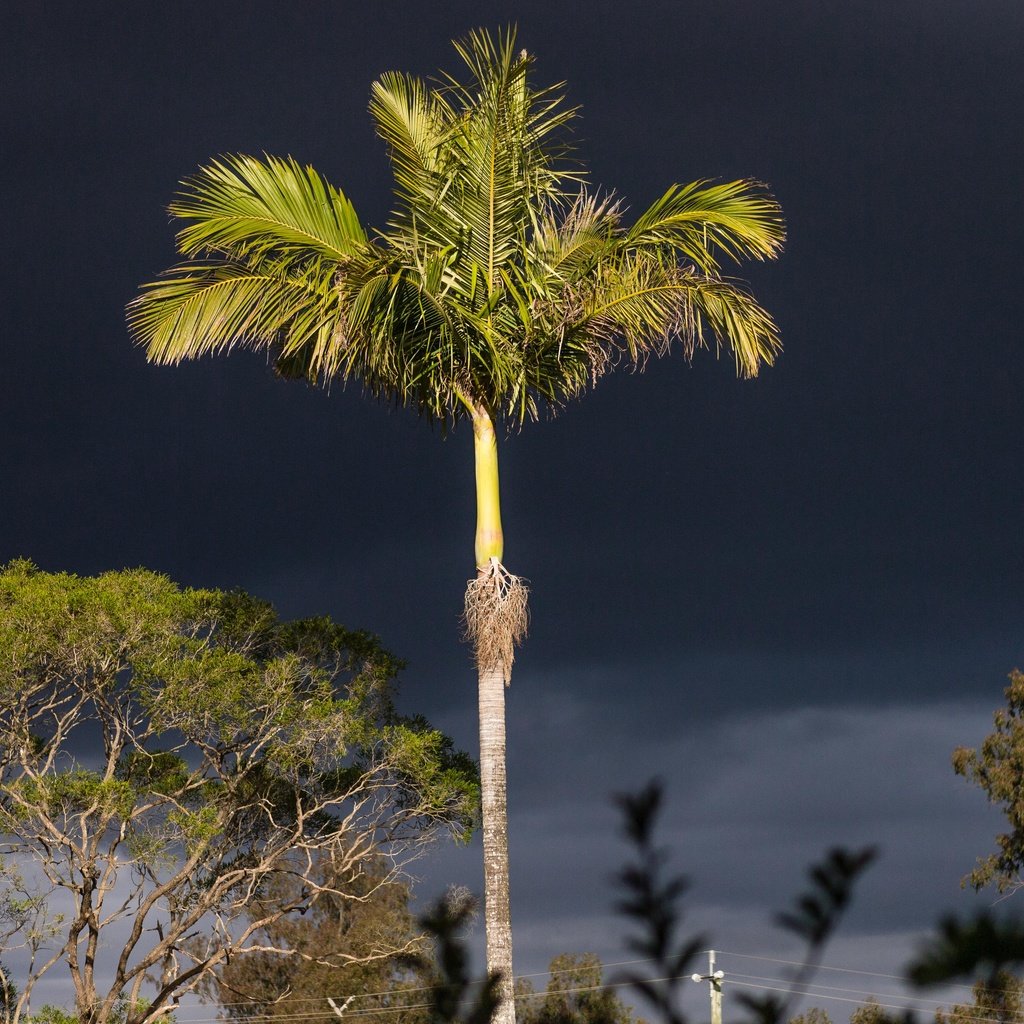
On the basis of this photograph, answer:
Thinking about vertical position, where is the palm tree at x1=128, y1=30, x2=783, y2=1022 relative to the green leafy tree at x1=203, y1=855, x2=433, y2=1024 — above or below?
above

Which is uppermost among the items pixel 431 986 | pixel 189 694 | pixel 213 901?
pixel 189 694

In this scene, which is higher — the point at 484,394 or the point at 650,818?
the point at 484,394

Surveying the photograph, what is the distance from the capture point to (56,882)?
802 inches

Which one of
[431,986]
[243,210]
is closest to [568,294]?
[243,210]

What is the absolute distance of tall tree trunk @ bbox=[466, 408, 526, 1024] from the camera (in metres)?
14.0

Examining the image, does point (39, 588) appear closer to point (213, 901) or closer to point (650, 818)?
point (213, 901)

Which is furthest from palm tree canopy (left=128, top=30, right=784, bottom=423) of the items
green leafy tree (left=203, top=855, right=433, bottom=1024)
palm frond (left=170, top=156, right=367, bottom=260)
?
green leafy tree (left=203, top=855, right=433, bottom=1024)

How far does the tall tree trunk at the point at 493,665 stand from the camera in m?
14.0

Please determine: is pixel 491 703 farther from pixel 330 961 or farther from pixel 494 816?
pixel 330 961

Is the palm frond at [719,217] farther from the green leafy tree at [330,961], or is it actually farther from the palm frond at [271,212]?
the green leafy tree at [330,961]

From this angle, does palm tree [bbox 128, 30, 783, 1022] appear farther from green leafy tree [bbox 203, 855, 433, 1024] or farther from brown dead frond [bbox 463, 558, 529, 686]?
green leafy tree [bbox 203, 855, 433, 1024]

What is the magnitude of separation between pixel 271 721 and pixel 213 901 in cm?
310

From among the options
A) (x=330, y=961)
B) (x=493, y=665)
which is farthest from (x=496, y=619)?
(x=330, y=961)

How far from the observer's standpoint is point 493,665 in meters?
14.4
